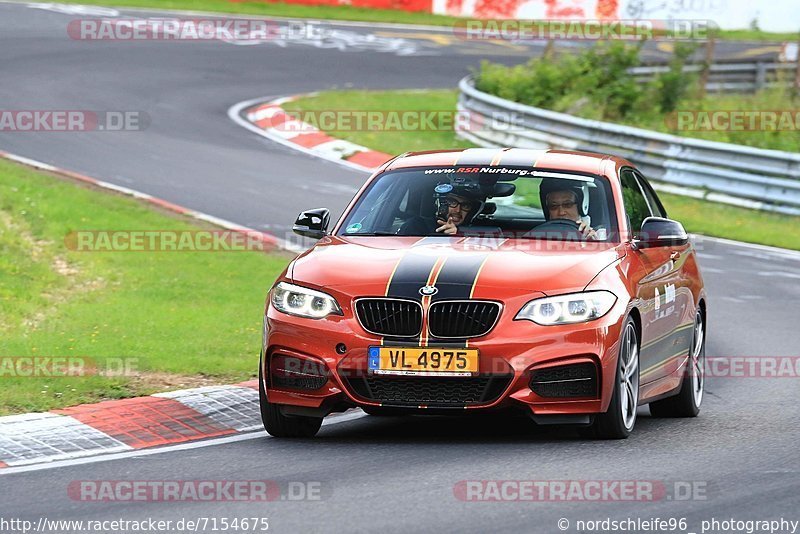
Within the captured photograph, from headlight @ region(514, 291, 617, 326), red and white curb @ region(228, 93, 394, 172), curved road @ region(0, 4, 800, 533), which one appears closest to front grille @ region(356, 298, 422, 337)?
headlight @ region(514, 291, 617, 326)

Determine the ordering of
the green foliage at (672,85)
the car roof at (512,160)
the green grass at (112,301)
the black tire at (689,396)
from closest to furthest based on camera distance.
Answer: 1. the car roof at (512,160)
2. the black tire at (689,396)
3. the green grass at (112,301)
4. the green foliage at (672,85)

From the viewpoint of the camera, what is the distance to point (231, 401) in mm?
9375

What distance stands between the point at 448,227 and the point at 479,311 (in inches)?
50.6

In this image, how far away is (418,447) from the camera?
808 cm

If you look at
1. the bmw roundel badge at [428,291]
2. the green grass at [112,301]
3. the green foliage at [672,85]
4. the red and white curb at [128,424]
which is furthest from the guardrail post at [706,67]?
the bmw roundel badge at [428,291]

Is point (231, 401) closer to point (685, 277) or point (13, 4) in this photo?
point (685, 277)

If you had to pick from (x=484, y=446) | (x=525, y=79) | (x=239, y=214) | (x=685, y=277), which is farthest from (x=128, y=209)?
(x=525, y=79)

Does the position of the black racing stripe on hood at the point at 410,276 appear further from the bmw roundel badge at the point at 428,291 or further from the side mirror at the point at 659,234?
the side mirror at the point at 659,234

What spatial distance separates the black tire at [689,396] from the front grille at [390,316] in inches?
99.2

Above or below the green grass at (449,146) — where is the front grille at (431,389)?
above

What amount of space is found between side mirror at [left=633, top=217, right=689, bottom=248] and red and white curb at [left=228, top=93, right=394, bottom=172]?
13.4m

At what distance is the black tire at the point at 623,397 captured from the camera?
26.6 ft

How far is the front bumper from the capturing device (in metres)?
7.79

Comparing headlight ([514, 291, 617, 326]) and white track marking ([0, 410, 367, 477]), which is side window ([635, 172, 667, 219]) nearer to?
headlight ([514, 291, 617, 326])
